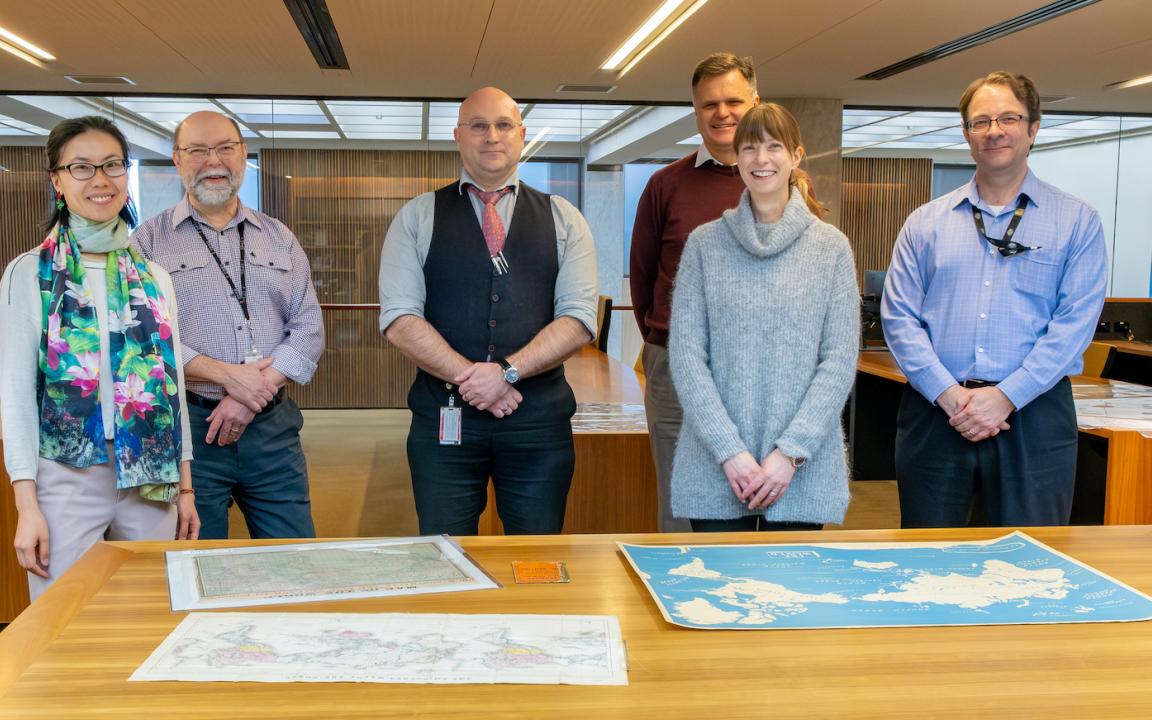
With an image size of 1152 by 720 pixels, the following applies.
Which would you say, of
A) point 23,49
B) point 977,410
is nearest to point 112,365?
point 977,410

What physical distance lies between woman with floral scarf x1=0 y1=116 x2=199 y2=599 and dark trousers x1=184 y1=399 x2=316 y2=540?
39cm

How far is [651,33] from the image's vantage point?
6184mm

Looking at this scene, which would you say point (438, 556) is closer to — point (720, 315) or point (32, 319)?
point (720, 315)

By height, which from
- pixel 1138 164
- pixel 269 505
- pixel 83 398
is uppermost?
pixel 1138 164

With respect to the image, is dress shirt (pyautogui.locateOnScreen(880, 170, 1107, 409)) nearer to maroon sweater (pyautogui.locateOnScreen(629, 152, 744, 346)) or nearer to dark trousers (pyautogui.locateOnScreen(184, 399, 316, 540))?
maroon sweater (pyautogui.locateOnScreen(629, 152, 744, 346))

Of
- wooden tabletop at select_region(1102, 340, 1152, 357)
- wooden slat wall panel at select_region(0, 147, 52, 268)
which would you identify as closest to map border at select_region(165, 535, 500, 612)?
wooden tabletop at select_region(1102, 340, 1152, 357)

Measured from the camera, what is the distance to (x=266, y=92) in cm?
802

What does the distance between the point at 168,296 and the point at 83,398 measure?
0.34 metres

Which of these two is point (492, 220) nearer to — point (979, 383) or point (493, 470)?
point (493, 470)

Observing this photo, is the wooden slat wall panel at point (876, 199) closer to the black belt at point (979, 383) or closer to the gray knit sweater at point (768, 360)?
the black belt at point (979, 383)

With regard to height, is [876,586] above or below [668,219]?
below

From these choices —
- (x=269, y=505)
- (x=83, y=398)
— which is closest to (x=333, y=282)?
(x=269, y=505)

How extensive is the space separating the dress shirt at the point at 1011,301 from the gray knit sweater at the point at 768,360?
580 millimetres

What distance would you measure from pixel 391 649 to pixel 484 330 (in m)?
1.40
